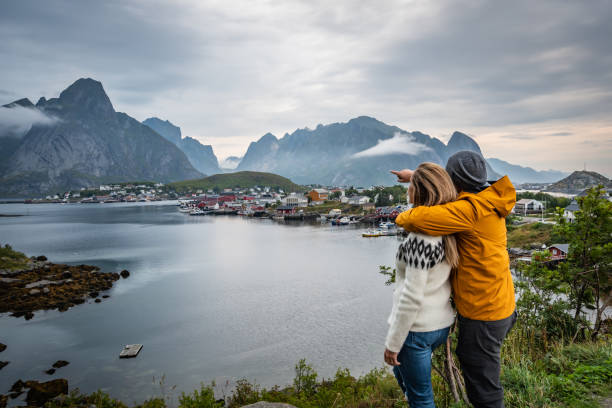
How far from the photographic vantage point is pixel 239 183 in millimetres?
155625

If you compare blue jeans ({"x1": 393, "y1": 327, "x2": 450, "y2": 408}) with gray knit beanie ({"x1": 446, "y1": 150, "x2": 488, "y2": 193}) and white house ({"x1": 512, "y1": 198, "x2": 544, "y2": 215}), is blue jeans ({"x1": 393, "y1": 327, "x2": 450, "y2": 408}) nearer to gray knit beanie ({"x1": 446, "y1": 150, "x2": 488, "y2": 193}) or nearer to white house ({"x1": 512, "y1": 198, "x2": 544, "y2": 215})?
gray knit beanie ({"x1": 446, "y1": 150, "x2": 488, "y2": 193})

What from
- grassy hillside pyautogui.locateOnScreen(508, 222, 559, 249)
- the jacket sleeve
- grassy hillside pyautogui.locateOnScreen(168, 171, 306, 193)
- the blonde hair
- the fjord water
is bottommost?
the fjord water

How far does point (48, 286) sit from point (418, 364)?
2509 cm

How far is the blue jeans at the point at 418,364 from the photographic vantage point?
1.90m

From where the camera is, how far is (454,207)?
170 cm

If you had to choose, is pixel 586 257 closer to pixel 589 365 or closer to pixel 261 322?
pixel 589 365

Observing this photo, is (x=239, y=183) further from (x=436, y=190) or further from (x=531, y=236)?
(x=436, y=190)

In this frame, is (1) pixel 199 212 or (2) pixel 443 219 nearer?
(2) pixel 443 219

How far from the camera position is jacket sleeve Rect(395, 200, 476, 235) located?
5.51ft

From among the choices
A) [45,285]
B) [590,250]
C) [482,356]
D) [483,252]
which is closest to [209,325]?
[45,285]

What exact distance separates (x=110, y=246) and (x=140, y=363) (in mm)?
29818

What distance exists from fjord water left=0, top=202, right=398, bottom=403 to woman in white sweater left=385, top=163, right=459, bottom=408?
9.34m

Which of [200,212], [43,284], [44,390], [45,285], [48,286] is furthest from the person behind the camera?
[200,212]

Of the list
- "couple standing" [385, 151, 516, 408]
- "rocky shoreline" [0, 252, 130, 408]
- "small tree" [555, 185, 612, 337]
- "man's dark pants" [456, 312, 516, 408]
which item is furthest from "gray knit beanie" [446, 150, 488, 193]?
"rocky shoreline" [0, 252, 130, 408]
